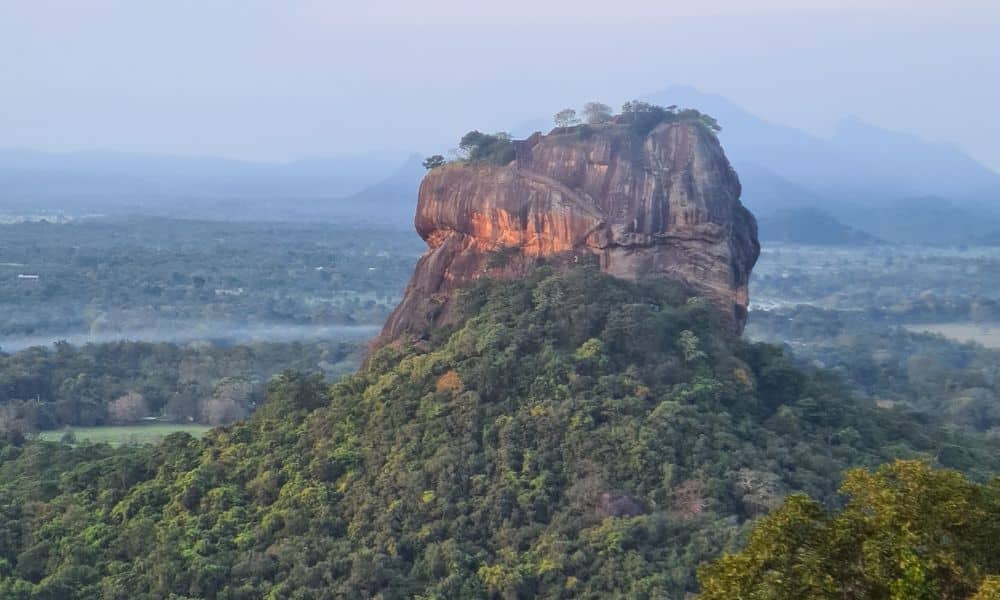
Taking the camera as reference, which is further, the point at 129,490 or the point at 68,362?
the point at 68,362

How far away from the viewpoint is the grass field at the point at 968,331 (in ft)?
246

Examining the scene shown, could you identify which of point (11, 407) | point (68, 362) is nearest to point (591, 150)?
point (11, 407)

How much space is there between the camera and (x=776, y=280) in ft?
335

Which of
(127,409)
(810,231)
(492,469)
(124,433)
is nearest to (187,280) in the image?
(127,409)

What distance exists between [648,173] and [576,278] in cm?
349

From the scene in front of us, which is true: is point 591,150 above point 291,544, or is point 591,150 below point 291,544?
above

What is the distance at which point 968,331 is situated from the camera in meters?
79.3

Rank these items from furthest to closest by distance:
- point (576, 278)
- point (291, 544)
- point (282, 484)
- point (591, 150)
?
point (591, 150) < point (576, 278) < point (282, 484) < point (291, 544)

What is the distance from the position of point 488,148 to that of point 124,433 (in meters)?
17.4

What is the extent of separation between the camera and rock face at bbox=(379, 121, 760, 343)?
96.2 feet

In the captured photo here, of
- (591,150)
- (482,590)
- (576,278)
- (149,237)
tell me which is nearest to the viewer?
(482,590)

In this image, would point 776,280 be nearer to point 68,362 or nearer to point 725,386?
point 68,362

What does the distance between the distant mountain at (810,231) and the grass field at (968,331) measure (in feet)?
179

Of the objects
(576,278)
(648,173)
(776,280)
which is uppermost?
(648,173)
